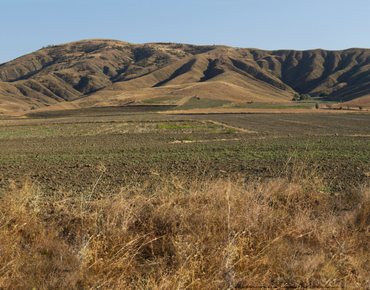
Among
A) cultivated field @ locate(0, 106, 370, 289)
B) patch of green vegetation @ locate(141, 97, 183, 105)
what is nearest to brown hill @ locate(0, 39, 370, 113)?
patch of green vegetation @ locate(141, 97, 183, 105)

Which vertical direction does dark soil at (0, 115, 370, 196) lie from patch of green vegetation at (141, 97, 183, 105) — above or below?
below

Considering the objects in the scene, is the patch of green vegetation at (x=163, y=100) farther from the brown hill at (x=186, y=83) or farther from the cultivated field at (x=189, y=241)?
the cultivated field at (x=189, y=241)

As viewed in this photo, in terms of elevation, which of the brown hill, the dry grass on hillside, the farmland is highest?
the brown hill

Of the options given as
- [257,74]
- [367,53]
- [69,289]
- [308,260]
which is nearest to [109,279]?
[69,289]

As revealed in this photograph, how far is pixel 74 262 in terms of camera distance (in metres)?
3.73

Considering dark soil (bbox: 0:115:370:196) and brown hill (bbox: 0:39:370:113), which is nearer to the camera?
dark soil (bbox: 0:115:370:196)

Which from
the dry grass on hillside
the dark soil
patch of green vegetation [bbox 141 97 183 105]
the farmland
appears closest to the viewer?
the dry grass on hillside

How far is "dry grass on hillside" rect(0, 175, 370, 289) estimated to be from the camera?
355 centimetres

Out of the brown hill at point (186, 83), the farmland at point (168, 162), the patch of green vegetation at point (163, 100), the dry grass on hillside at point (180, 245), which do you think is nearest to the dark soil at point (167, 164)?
the farmland at point (168, 162)

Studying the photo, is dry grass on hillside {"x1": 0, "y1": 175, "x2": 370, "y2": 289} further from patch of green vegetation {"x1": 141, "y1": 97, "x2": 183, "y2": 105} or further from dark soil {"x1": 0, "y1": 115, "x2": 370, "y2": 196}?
patch of green vegetation {"x1": 141, "y1": 97, "x2": 183, "y2": 105}

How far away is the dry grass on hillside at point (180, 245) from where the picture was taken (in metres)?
3.55

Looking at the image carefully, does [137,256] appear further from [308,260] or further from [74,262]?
[308,260]

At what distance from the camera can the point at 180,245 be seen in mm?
3928

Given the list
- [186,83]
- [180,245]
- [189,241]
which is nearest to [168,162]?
[189,241]
